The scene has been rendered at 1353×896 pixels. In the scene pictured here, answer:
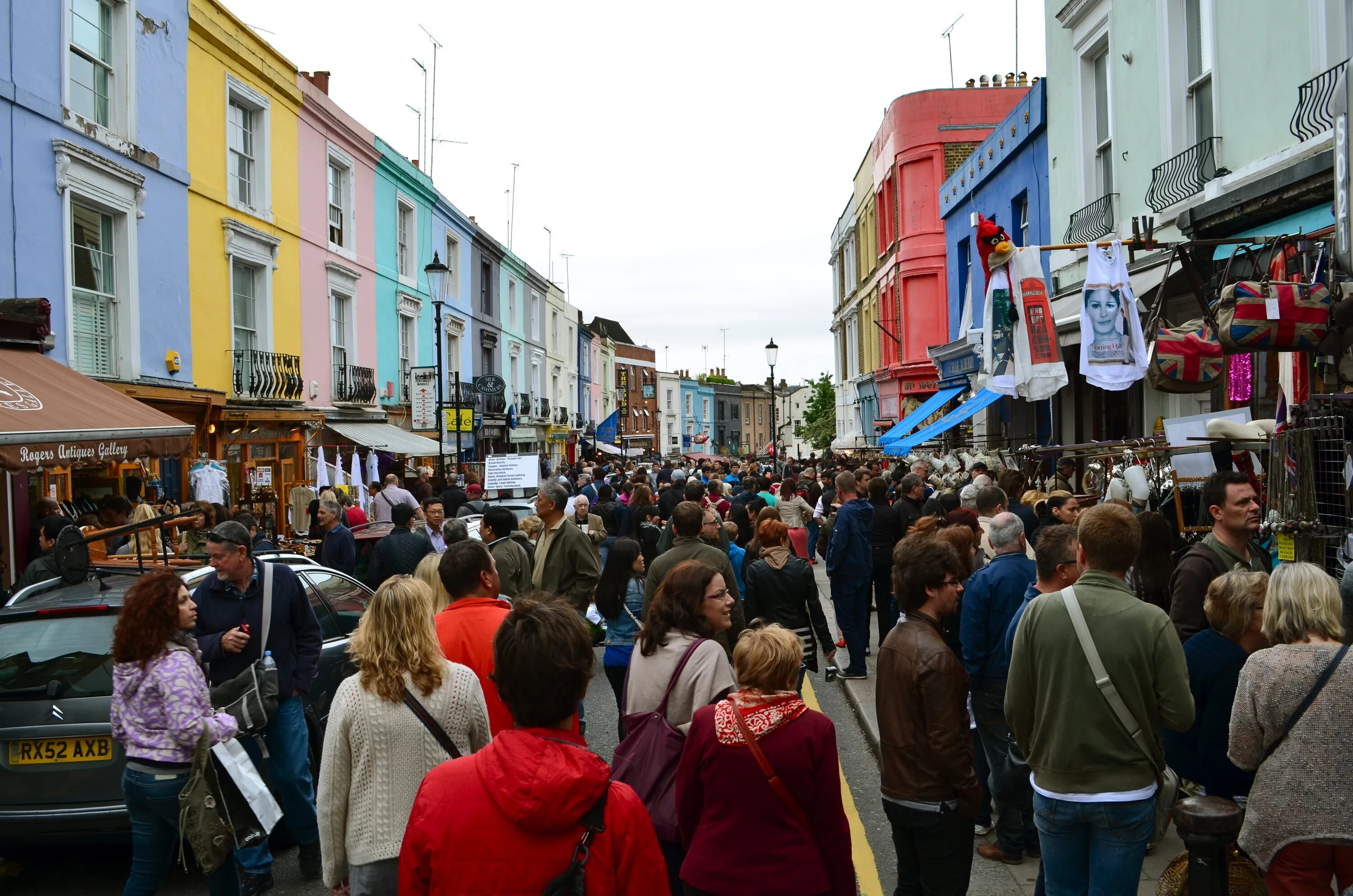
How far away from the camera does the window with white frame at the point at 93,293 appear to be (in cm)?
1345

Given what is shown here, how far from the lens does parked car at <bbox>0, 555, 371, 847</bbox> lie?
5.14 metres

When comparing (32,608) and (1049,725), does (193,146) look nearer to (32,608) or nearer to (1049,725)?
(32,608)

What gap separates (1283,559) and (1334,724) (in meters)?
3.22

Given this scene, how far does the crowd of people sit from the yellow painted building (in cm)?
1280

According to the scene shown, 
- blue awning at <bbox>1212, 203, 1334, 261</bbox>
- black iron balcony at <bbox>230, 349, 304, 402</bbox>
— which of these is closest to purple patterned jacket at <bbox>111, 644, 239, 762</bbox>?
blue awning at <bbox>1212, 203, 1334, 261</bbox>

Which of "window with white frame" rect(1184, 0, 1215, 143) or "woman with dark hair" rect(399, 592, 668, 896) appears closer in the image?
"woman with dark hair" rect(399, 592, 668, 896)

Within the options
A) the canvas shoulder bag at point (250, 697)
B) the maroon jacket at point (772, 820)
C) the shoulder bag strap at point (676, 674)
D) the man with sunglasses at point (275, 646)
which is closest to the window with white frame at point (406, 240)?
the man with sunglasses at point (275, 646)

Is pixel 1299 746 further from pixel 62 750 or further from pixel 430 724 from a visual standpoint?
pixel 62 750

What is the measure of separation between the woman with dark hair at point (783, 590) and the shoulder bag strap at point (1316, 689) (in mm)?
3499

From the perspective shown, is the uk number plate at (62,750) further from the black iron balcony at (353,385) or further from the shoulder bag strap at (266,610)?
the black iron balcony at (353,385)

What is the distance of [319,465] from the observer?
17.8 m

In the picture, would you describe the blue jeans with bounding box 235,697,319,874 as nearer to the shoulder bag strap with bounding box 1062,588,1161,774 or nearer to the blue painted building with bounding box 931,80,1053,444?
the shoulder bag strap with bounding box 1062,588,1161,774

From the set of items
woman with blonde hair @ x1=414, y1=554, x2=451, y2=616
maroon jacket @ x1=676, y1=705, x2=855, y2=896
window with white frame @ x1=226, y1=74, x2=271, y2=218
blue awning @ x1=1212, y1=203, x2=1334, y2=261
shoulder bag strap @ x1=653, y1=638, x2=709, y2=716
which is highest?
window with white frame @ x1=226, y1=74, x2=271, y2=218

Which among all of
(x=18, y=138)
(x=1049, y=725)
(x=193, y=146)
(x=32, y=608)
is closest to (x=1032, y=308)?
(x=1049, y=725)
